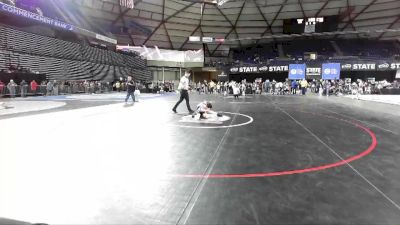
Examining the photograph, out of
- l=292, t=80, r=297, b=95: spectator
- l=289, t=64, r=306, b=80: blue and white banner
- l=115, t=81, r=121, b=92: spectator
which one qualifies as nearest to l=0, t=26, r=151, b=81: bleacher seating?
l=115, t=81, r=121, b=92: spectator

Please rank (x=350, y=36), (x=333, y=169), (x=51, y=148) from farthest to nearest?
(x=350, y=36) → (x=51, y=148) → (x=333, y=169)

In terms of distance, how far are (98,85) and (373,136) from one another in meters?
27.7

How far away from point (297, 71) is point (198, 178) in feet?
99.6

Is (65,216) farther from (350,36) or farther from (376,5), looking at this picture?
(350,36)

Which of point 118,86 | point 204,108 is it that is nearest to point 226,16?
point 118,86

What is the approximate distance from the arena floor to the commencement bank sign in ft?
60.5

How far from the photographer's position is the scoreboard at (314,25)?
38.1 m

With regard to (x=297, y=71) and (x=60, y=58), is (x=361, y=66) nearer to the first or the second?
(x=297, y=71)

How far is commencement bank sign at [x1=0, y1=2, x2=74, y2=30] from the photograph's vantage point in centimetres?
2040

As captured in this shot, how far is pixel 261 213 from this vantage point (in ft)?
8.21

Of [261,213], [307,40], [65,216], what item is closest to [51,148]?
[65,216]

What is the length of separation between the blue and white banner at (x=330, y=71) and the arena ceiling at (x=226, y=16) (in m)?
9.56

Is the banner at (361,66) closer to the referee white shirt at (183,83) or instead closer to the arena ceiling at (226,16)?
the arena ceiling at (226,16)

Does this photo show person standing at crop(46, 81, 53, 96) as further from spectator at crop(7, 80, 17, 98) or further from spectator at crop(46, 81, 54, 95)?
spectator at crop(7, 80, 17, 98)
